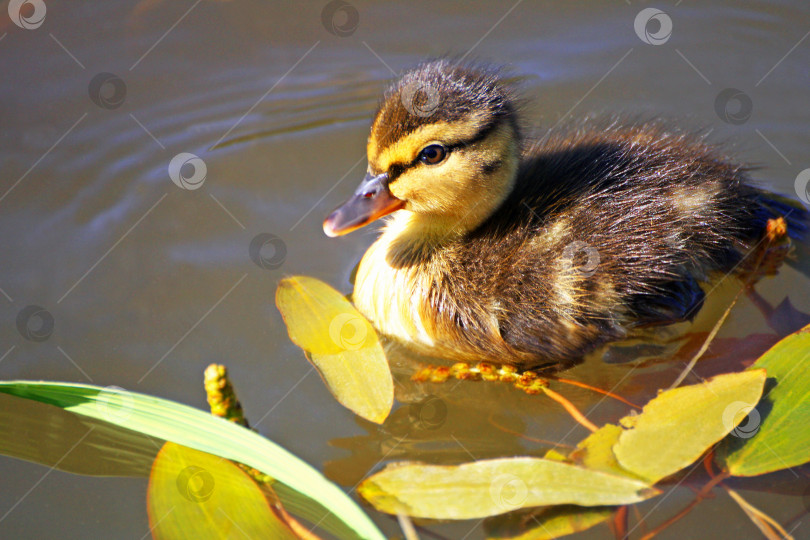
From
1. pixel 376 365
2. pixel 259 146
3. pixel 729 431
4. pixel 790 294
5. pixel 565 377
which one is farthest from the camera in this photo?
pixel 259 146

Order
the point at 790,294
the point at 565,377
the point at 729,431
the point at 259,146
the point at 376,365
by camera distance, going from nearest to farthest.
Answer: the point at 729,431
the point at 376,365
the point at 565,377
the point at 790,294
the point at 259,146

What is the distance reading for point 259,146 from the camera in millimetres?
3885

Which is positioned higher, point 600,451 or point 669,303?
point 669,303

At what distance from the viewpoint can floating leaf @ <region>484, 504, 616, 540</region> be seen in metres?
2.36

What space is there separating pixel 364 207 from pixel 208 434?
3.08 feet

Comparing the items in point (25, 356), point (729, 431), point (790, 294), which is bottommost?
point (729, 431)

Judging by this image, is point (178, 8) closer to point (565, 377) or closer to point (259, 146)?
point (259, 146)

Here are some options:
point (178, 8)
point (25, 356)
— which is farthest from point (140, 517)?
point (178, 8)

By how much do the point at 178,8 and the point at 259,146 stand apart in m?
1.23

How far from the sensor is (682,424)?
247 cm

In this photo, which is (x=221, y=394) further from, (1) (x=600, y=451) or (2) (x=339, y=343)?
(1) (x=600, y=451)

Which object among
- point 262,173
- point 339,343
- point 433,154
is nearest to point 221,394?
point 339,343

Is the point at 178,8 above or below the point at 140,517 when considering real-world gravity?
above

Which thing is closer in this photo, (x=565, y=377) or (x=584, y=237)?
(x=584, y=237)
